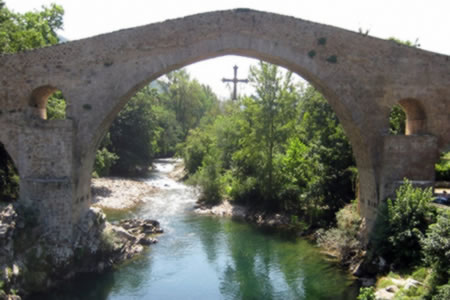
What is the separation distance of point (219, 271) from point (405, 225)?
17.1 feet

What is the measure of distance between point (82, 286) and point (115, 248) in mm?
1902

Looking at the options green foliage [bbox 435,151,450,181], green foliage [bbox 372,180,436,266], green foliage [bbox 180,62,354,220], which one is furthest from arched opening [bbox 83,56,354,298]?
green foliage [bbox 372,180,436,266]

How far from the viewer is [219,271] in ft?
39.8

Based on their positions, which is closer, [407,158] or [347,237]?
[407,158]

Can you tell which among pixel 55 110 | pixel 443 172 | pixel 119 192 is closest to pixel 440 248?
pixel 443 172

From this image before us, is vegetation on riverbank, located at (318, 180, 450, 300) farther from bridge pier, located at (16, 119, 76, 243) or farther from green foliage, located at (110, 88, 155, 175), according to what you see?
green foliage, located at (110, 88, 155, 175)

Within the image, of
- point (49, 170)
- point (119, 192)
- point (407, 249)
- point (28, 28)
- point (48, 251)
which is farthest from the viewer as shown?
point (119, 192)

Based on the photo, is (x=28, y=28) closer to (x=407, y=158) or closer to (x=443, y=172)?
(x=407, y=158)

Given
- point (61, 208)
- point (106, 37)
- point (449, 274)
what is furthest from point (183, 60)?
point (449, 274)

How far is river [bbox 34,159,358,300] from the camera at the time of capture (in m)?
10.5

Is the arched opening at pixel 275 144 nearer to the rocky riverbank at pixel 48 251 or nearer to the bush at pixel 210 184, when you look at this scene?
the bush at pixel 210 184

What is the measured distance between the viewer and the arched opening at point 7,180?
510 inches

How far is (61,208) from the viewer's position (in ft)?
35.4

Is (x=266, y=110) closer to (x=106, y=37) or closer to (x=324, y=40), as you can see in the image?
A: (x=324, y=40)
